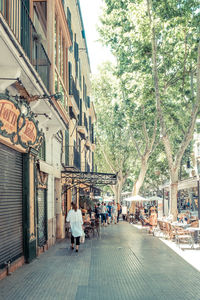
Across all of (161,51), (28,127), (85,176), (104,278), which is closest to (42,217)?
(28,127)

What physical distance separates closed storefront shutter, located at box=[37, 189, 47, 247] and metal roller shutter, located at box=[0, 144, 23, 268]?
2.14 meters

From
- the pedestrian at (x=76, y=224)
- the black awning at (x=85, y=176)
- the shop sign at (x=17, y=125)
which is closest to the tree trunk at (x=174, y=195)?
the black awning at (x=85, y=176)

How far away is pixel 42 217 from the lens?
1236 centimetres

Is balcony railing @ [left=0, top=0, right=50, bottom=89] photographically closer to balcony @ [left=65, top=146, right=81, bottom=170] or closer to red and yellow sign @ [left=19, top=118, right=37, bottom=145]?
red and yellow sign @ [left=19, top=118, right=37, bottom=145]

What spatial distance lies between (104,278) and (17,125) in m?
3.81

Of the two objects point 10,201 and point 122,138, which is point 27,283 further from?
point 122,138


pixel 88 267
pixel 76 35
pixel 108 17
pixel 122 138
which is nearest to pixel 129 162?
pixel 122 138

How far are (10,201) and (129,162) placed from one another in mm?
37470

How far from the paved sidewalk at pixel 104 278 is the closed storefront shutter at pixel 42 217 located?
585 millimetres

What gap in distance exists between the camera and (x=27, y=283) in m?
7.50

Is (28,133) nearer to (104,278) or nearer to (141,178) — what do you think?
(104,278)

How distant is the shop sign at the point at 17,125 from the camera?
721 cm

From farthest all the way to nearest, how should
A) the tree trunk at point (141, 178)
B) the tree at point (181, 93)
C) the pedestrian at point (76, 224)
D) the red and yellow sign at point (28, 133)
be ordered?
the tree trunk at point (141, 178), the tree at point (181, 93), the pedestrian at point (76, 224), the red and yellow sign at point (28, 133)

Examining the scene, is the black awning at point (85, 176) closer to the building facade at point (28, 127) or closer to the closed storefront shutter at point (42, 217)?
the building facade at point (28, 127)
